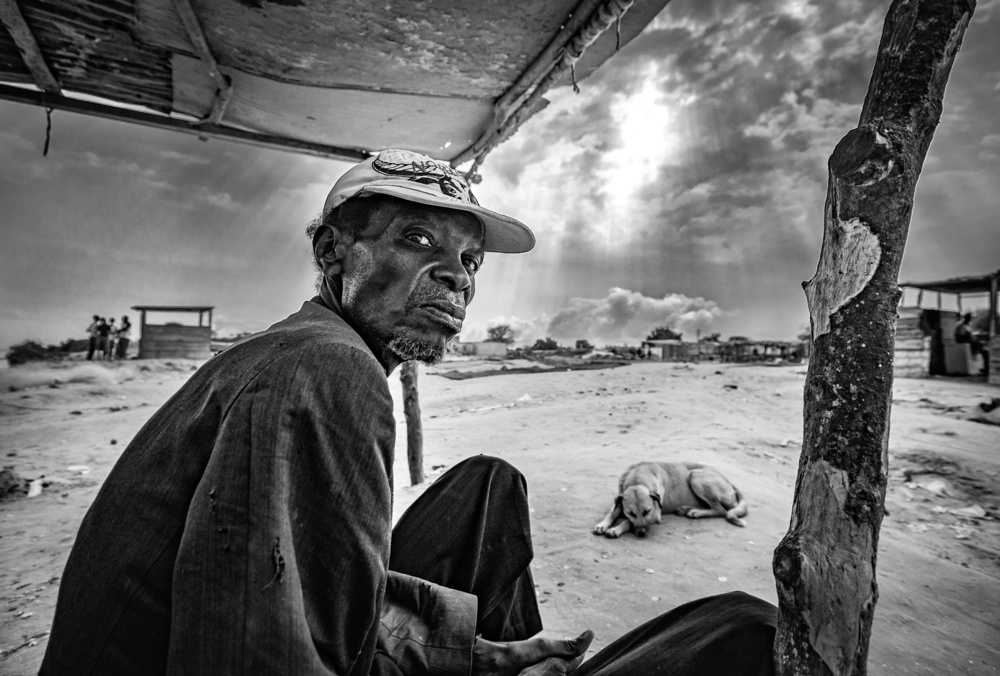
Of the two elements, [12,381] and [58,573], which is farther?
[12,381]

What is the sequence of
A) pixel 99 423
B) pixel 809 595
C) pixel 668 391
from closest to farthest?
pixel 809 595, pixel 99 423, pixel 668 391

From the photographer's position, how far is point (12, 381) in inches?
499

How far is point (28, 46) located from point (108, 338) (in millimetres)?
18095

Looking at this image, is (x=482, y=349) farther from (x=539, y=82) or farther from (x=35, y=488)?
(x=539, y=82)

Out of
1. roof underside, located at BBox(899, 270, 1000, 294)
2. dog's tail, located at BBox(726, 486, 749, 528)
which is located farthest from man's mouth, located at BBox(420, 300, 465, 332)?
roof underside, located at BBox(899, 270, 1000, 294)

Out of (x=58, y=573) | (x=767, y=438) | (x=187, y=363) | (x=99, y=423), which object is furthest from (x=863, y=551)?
(x=187, y=363)

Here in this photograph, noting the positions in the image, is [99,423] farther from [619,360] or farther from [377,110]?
[619,360]

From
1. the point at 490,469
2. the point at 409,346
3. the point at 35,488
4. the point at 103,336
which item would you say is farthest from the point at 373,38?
the point at 103,336

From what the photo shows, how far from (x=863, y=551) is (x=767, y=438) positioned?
8.78 meters

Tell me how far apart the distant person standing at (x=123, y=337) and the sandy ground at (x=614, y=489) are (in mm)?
3831

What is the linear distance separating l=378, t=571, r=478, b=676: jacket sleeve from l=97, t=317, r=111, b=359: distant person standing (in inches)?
807

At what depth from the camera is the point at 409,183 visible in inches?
60.3

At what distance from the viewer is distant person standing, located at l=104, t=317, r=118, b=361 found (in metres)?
17.3

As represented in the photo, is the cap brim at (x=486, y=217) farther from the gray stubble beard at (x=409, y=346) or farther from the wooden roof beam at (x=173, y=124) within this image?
the wooden roof beam at (x=173, y=124)
